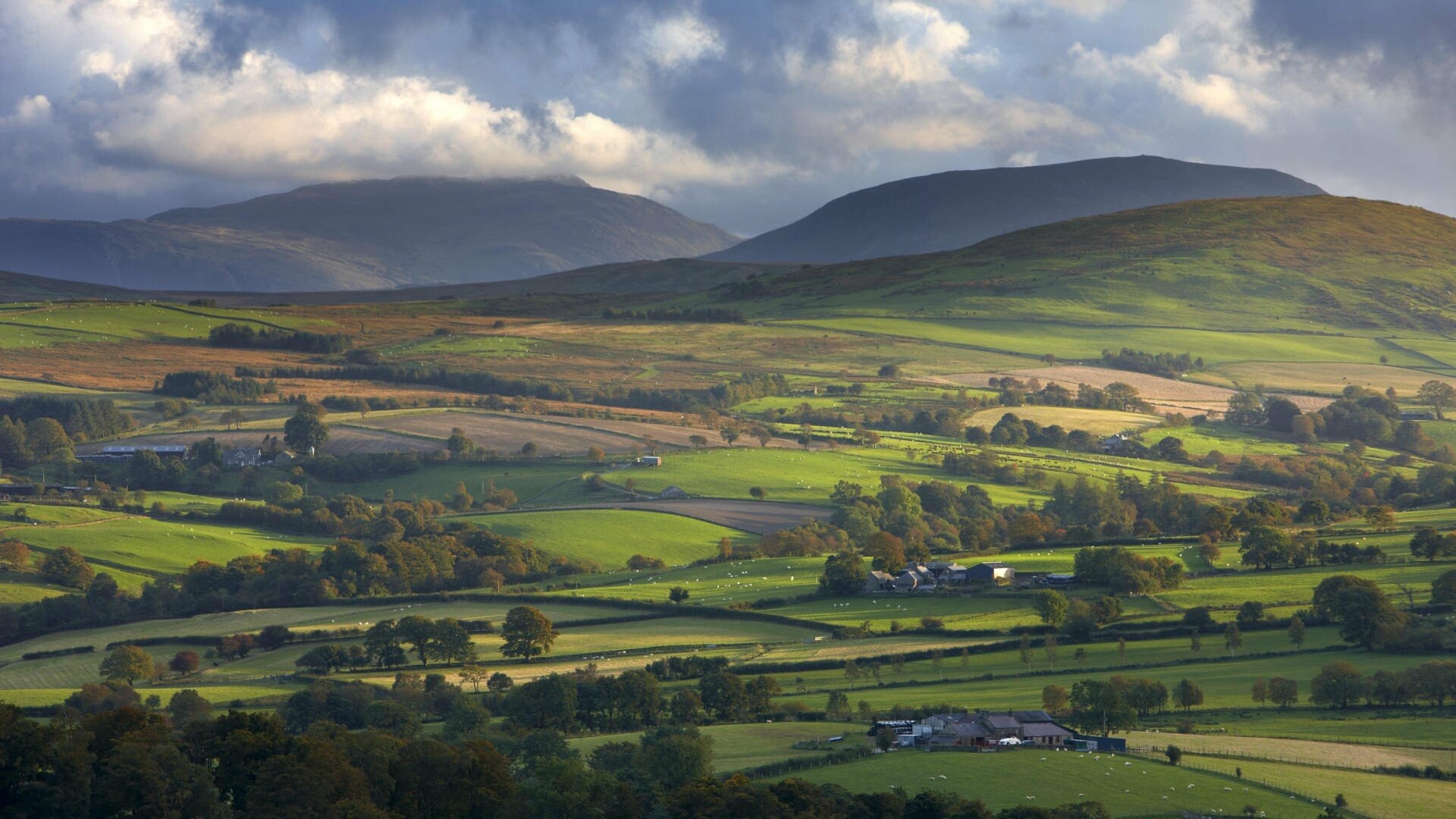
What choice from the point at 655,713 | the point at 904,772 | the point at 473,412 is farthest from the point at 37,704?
the point at 473,412

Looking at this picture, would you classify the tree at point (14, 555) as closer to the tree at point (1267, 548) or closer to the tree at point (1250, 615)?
the tree at point (1250, 615)

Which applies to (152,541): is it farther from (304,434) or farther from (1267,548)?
(1267,548)

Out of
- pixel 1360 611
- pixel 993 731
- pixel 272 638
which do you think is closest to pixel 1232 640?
pixel 1360 611

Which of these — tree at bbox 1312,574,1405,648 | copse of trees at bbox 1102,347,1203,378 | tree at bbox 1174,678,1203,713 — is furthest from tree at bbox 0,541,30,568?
copse of trees at bbox 1102,347,1203,378

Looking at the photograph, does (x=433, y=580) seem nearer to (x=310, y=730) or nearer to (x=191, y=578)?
(x=191, y=578)

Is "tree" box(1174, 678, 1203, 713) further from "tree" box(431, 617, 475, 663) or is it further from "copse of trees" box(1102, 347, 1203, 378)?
"copse of trees" box(1102, 347, 1203, 378)

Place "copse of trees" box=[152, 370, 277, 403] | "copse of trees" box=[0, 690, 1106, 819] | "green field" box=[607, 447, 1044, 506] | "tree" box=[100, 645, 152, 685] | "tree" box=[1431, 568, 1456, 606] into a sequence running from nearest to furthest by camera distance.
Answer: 1. "copse of trees" box=[0, 690, 1106, 819]
2. "tree" box=[1431, 568, 1456, 606]
3. "tree" box=[100, 645, 152, 685]
4. "green field" box=[607, 447, 1044, 506]
5. "copse of trees" box=[152, 370, 277, 403]
